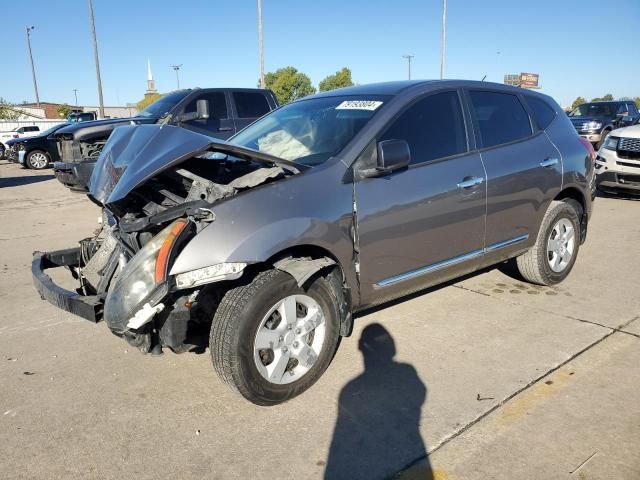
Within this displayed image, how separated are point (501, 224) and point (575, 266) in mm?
1932

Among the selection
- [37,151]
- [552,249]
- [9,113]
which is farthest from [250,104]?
[9,113]

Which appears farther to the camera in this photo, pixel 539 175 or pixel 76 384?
pixel 539 175

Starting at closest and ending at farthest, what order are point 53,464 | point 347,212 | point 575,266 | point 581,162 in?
point 53,464 → point 347,212 → point 581,162 → point 575,266

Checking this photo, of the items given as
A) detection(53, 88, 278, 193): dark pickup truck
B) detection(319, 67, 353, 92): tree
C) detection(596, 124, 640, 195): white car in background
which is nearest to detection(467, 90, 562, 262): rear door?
detection(596, 124, 640, 195): white car in background

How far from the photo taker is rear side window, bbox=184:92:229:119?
9.80m

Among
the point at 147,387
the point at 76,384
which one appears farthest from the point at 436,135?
the point at 76,384

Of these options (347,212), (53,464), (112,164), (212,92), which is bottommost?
(53,464)

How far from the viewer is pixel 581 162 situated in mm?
4750

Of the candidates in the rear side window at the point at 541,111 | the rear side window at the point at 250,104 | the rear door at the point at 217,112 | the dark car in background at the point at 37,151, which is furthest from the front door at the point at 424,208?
the dark car in background at the point at 37,151

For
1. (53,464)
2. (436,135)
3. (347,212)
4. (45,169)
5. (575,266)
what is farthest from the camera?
(45,169)

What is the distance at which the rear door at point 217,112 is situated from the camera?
30.7 feet

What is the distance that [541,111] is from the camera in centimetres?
467

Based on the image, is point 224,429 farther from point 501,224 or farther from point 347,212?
point 501,224

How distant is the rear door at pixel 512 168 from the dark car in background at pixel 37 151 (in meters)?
15.8
